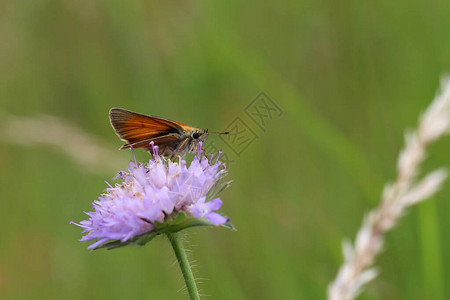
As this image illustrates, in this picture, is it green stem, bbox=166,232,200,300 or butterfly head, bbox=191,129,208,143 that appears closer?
green stem, bbox=166,232,200,300

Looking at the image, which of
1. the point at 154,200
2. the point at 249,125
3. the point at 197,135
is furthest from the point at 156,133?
the point at 249,125

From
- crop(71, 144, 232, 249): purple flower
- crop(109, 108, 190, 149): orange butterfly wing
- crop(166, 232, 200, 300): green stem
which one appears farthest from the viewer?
crop(109, 108, 190, 149): orange butterfly wing

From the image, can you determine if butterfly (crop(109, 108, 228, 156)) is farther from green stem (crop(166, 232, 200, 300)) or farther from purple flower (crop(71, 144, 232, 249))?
green stem (crop(166, 232, 200, 300))

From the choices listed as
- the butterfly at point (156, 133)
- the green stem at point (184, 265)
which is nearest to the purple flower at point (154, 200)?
the green stem at point (184, 265)

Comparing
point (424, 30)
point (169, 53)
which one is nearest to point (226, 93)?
point (169, 53)

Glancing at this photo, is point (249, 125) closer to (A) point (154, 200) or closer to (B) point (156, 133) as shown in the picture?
(B) point (156, 133)

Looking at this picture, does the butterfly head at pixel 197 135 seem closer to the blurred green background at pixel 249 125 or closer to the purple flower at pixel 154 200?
the purple flower at pixel 154 200

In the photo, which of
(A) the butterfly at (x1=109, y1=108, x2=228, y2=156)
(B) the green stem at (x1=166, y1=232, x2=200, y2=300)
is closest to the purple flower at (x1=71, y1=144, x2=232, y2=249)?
(B) the green stem at (x1=166, y1=232, x2=200, y2=300)
